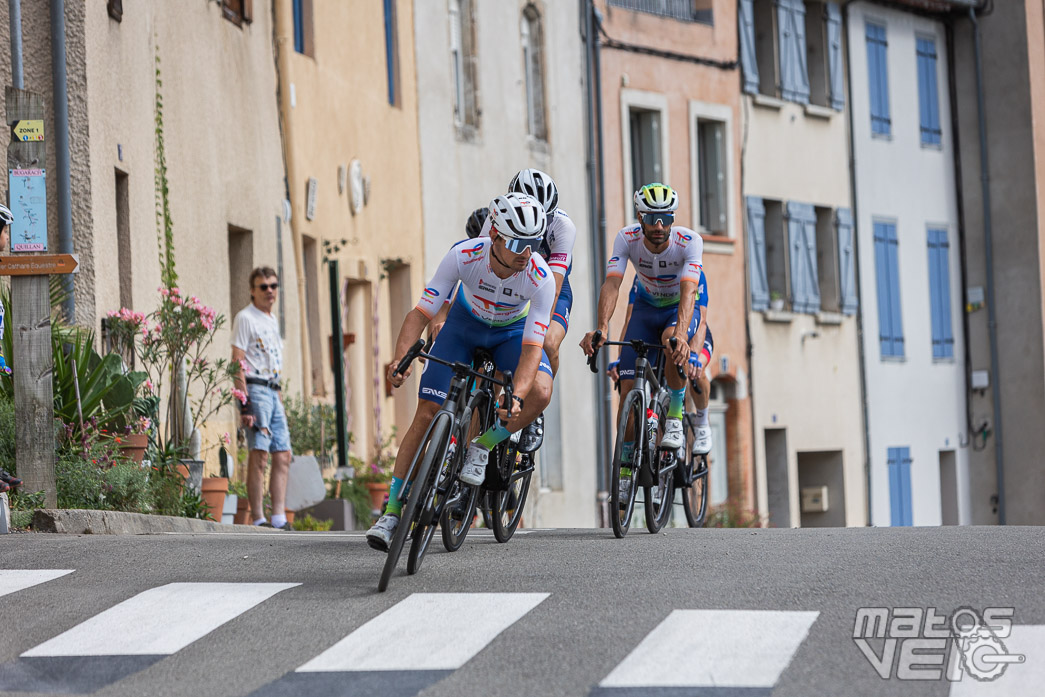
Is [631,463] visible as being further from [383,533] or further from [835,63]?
[835,63]

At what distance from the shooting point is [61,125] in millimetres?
13602

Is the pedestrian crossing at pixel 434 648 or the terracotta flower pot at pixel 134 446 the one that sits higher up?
the terracotta flower pot at pixel 134 446

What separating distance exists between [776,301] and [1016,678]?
23.0 metres

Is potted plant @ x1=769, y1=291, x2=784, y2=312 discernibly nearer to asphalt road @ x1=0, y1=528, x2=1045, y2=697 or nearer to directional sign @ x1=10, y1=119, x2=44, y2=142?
directional sign @ x1=10, y1=119, x2=44, y2=142

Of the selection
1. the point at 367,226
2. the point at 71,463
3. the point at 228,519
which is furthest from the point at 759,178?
the point at 71,463

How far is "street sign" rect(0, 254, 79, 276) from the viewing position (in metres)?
11.0

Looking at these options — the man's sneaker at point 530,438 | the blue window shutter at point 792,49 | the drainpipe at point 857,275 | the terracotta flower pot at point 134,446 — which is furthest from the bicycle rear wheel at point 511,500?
the drainpipe at point 857,275

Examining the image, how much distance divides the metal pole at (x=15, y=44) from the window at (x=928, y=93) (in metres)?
21.6

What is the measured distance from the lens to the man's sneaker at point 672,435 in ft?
36.4

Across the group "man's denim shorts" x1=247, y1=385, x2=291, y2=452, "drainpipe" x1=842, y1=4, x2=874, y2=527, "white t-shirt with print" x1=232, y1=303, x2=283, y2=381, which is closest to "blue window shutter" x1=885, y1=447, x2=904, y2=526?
"drainpipe" x1=842, y1=4, x2=874, y2=527

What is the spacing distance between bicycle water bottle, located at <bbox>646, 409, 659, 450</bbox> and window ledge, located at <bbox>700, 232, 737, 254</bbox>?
16.7 metres

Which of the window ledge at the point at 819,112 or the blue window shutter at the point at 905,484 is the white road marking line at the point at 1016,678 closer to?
the window ledge at the point at 819,112

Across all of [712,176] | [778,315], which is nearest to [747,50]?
[712,176]

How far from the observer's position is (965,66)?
33.0 metres
